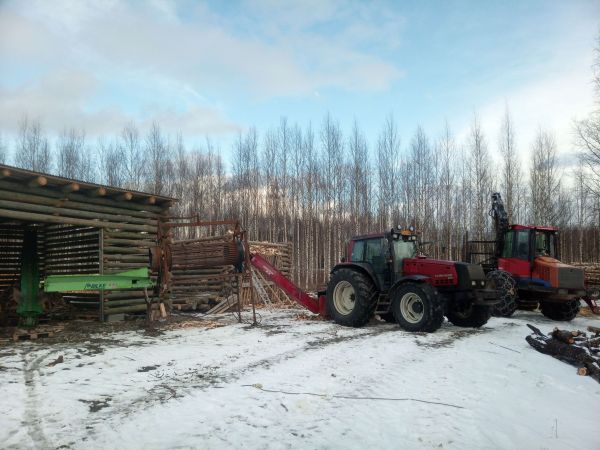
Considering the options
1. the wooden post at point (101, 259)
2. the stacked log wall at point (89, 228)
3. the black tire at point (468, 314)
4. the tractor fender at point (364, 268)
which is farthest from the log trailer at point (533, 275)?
the wooden post at point (101, 259)

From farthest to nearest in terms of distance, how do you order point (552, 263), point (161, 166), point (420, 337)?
point (161, 166) < point (552, 263) < point (420, 337)

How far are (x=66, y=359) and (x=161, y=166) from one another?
99.2 ft

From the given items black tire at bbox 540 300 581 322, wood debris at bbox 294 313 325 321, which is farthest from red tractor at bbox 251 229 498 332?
black tire at bbox 540 300 581 322

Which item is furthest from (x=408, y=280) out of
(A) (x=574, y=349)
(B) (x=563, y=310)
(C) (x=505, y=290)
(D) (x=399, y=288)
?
(B) (x=563, y=310)

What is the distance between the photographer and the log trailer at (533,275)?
12.0 metres

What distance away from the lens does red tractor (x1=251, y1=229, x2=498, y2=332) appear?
33.1 ft

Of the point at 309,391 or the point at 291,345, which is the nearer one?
the point at 309,391

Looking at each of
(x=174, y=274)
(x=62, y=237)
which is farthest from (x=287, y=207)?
(x=62, y=237)

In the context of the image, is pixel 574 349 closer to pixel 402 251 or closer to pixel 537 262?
pixel 402 251

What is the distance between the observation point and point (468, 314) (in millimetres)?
11016

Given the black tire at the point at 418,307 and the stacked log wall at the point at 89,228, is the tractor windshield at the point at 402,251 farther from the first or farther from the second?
the stacked log wall at the point at 89,228

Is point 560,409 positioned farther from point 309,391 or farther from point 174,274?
point 174,274

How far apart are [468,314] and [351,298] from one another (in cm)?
295

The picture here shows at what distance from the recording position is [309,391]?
5738 mm
